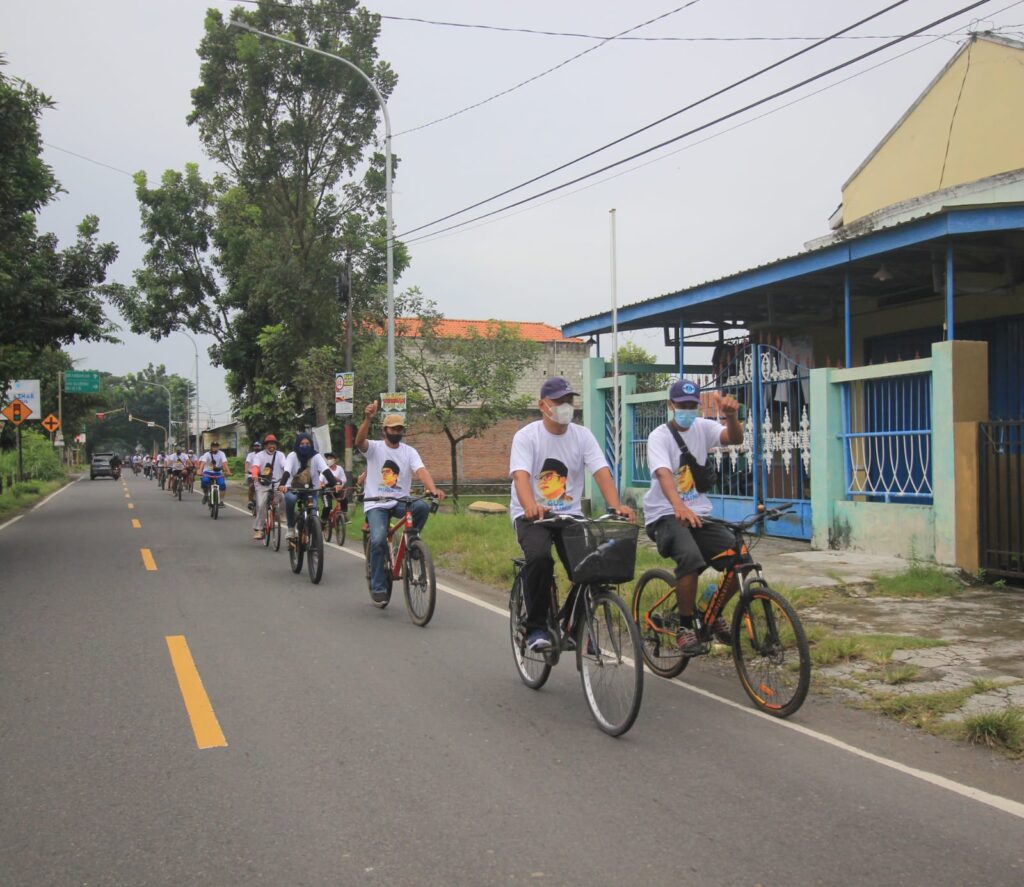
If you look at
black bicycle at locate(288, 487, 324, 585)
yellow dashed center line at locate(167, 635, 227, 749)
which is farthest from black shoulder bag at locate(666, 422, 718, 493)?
black bicycle at locate(288, 487, 324, 585)

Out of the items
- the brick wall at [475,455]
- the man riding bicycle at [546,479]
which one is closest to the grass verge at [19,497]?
the brick wall at [475,455]

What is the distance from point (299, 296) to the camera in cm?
2736

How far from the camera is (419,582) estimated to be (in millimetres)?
8602

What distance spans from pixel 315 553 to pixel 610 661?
21.9ft

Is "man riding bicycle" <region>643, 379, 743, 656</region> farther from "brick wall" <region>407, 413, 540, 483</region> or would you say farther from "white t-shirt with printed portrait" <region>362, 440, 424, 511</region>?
"brick wall" <region>407, 413, 540, 483</region>

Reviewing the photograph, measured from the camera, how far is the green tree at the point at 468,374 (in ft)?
73.5

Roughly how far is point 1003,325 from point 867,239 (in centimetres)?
294

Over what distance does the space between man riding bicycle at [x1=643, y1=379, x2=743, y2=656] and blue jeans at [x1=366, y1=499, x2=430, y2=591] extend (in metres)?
3.16

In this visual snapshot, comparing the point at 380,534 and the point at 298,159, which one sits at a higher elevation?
the point at 298,159

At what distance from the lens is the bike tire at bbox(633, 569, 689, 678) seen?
6.19 m

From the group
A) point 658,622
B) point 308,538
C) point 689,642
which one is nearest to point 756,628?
point 689,642

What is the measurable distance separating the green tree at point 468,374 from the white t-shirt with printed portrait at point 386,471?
13.1 meters

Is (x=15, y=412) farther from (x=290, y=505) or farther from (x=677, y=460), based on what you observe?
(x=677, y=460)

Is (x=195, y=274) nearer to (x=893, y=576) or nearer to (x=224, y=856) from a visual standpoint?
(x=893, y=576)
